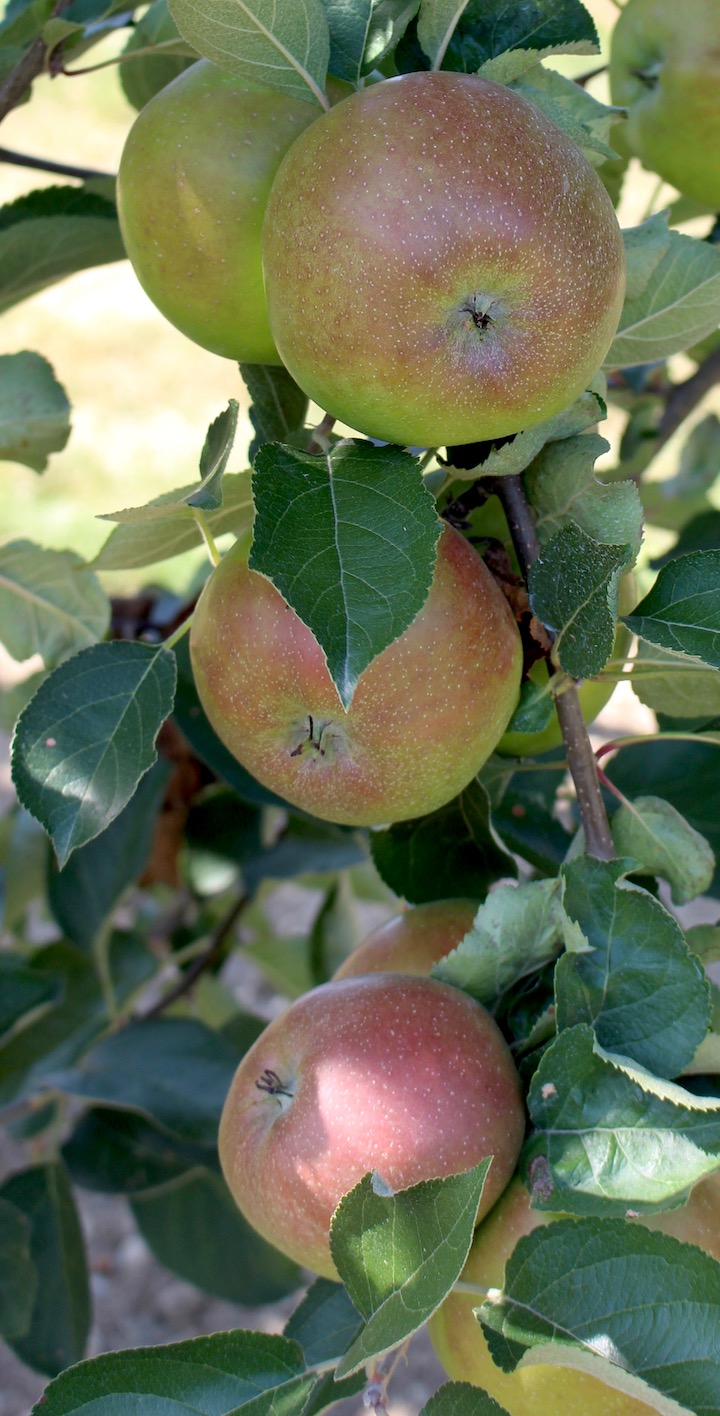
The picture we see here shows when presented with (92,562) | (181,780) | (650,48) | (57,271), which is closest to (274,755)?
(92,562)

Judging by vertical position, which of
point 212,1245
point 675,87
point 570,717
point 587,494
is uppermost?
point 675,87

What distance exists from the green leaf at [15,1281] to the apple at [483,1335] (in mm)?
631

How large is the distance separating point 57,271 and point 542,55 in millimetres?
507

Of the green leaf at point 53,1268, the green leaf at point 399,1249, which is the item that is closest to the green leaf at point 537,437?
the green leaf at point 399,1249

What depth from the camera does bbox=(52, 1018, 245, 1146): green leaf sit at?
116 centimetres

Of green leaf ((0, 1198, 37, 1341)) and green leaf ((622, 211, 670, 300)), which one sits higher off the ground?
green leaf ((622, 211, 670, 300))

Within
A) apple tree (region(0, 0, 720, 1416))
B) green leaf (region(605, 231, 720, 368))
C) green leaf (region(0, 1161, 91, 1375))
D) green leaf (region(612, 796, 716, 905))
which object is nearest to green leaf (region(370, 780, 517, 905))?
apple tree (region(0, 0, 720, 1416))

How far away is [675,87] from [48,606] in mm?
601

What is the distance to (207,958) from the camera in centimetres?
Result: 153

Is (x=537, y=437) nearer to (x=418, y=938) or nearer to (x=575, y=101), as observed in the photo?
(x=575, y=101)

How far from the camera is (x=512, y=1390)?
66 centimetres

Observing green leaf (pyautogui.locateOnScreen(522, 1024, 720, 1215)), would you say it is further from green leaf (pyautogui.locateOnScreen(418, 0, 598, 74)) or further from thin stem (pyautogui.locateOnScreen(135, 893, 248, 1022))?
thin stem (pyautogui.locateOnScreen(135, 893, 248, 1022))

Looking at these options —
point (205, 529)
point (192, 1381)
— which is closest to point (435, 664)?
point (205, 529)

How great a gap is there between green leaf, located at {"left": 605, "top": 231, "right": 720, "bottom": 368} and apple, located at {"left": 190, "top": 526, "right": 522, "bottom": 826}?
7.6 inches
